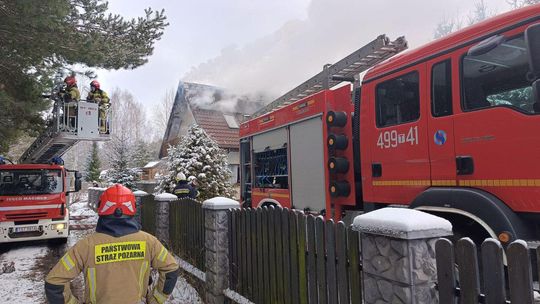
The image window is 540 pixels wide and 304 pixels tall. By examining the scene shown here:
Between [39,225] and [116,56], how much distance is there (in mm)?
4614

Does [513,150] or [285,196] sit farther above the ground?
[513,150]

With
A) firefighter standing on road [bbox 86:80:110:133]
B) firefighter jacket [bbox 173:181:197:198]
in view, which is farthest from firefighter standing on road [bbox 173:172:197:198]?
firefighter standing on road [bbox 86:80:110:133]

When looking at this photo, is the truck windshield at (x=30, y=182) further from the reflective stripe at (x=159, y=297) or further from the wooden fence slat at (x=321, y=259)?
the wooden fence slat at (x=321, y=259)

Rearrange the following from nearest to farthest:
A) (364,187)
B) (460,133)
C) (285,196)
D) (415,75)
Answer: (460,133) < (415,75) < (364,187) < (285,196)

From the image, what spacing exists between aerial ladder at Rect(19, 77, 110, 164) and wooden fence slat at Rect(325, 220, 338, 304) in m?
8.25

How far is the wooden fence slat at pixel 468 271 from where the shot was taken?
1.95 meters

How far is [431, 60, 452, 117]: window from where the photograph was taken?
3831 millimetres

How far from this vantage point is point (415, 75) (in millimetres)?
4223

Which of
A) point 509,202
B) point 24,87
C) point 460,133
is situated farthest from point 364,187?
point 24,87

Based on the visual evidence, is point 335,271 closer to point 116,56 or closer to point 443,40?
point 443,40

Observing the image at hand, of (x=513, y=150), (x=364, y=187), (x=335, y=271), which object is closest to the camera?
(x=335, y=271)

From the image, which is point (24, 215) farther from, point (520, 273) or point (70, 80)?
point (520, 273)

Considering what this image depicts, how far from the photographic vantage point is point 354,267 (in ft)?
8.72

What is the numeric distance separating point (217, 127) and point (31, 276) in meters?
15.0
